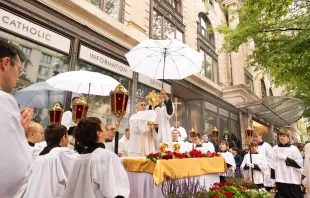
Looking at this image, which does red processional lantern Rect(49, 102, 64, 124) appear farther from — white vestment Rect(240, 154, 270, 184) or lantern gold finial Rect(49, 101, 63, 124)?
white vestment Rect(240, 154, 270, 184)

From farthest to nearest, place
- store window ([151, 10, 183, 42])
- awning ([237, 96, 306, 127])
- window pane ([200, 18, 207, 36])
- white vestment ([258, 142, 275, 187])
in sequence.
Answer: window pane ([200, 18, 207, 36]) < awning ([237, 96, 306, 127]) < store window ([151, 10, 183, 42]) < white vestment ([258, 142, 275, 187])

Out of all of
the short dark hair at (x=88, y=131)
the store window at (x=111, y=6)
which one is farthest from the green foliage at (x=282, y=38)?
the short dark hair at (x=88, y=131)

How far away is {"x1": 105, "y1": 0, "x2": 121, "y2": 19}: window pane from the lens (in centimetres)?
978

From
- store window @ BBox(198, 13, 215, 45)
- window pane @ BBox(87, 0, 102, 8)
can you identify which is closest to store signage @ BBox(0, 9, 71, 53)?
window pane @ BBox(87, 0, 102, 8)

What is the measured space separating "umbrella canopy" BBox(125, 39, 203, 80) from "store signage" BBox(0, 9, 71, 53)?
2909 millimetres

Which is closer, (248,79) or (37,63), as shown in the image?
(37,63)

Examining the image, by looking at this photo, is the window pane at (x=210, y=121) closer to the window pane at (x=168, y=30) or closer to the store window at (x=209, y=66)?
the store window at (x=209, y=66)

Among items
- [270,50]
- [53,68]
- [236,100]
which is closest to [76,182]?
[53,68]

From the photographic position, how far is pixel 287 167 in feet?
23.1

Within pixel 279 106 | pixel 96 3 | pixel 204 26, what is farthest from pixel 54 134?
pixel 279 106

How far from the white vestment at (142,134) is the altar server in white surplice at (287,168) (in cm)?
437

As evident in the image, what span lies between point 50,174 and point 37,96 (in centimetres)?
406

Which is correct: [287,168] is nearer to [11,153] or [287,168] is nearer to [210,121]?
[11,153]

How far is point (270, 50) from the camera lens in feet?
36.4
